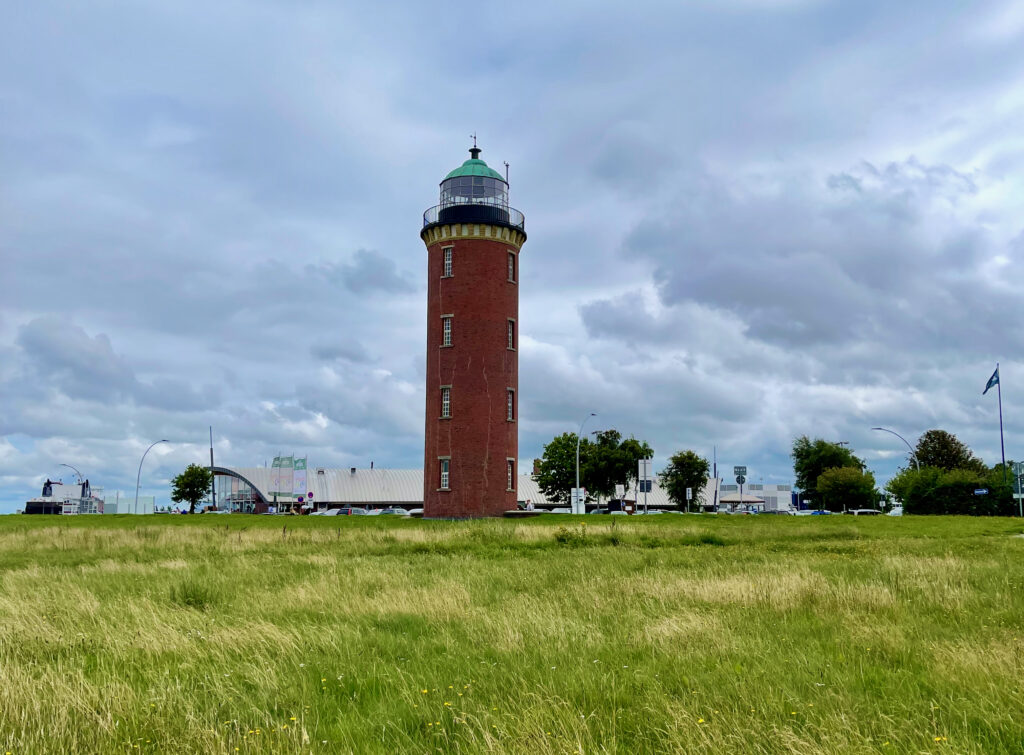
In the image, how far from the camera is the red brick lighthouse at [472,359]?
148ft

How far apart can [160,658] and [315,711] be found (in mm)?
3008

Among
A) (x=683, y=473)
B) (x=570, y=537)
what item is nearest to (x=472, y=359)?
(x=570, y=537)

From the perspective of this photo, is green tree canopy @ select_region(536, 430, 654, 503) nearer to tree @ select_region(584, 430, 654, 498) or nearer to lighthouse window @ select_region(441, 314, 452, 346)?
tree @ select_region(584, 430, 654, 498)

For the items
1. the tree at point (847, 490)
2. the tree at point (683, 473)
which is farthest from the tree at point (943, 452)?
the tree at point (683, 473)

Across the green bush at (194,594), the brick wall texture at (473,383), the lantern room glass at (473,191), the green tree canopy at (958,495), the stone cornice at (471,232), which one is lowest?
the green bush at (194,594)

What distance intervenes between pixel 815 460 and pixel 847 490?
20.2m

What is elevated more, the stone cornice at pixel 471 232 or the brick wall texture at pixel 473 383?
the stone cornice at pixel 471 232

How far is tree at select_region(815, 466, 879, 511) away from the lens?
87875mm

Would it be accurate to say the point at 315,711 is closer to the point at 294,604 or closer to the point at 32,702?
the point at 32,702

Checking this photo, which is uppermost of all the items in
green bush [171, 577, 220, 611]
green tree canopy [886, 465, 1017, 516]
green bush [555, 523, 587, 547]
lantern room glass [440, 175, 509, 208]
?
lantern room glass [440, 175, 509, 208]

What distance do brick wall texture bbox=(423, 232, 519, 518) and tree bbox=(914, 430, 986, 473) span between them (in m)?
58.5

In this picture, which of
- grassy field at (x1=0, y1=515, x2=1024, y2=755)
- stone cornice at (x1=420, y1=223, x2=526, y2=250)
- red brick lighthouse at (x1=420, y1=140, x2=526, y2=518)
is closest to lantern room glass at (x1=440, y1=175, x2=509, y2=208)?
red brick lighthouse at (x1=420, y1=140, x2=526, y2=518)

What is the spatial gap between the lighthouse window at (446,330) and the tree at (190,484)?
6637cm

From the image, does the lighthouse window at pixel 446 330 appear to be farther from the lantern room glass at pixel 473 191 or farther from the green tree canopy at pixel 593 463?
the green tree canopy at pixel 593 463
